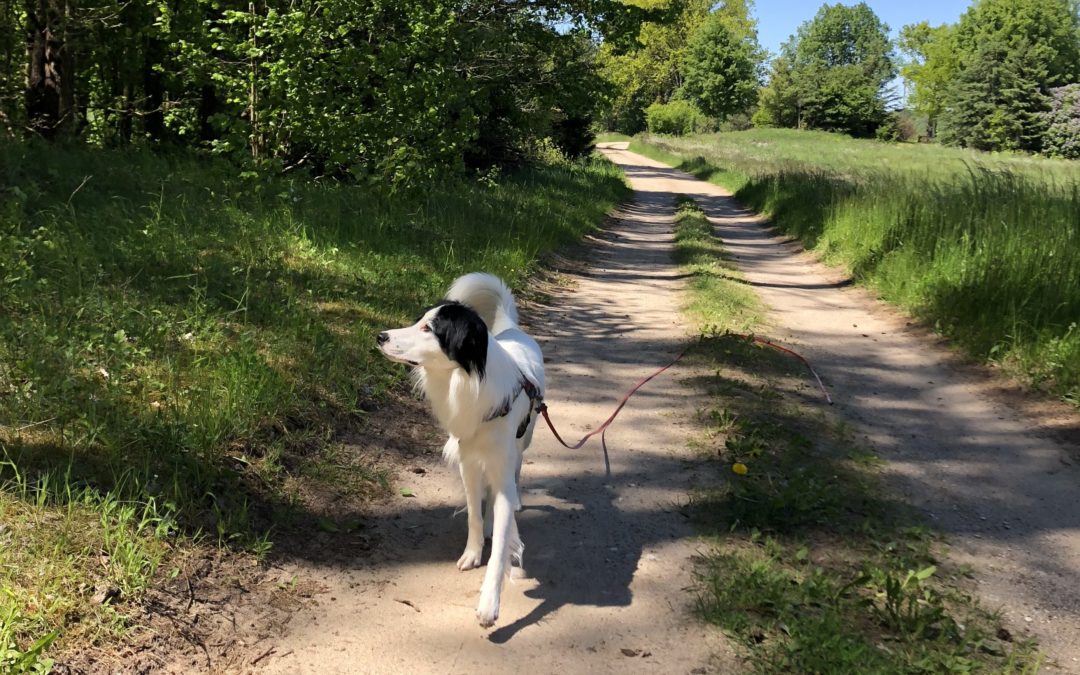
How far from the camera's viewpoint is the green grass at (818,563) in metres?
2.98

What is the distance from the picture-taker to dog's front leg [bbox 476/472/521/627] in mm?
3098

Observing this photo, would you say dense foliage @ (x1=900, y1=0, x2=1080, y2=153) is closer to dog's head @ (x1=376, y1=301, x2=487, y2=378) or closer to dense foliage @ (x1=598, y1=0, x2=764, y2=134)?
dense foliage @ (x1=598, y1=0, x2=764, y2=134)

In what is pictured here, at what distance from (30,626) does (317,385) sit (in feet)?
8.79

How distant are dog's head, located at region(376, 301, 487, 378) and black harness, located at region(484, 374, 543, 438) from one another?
22cm

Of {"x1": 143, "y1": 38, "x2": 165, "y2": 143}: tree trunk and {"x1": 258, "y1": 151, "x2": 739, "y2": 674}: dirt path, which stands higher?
{"x1": 143, "y1": 38, "x2": 165, "y2": 143}: tree trunk

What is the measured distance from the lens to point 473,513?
3609 mm

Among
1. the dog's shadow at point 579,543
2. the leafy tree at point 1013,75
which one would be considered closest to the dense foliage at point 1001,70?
the leafy tree at point 1013,75

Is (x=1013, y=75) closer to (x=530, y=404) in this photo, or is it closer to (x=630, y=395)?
(x=630, y=395)

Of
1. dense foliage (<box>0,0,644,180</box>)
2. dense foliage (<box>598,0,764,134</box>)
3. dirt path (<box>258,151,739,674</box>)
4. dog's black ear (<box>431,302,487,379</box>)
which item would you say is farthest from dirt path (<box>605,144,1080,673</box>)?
dense foliage (<box>598,0,764,134</box>)

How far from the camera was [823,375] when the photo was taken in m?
6.87

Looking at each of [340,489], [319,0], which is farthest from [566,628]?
[319,0]

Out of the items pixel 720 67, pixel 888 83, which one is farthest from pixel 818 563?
pixel 888 83

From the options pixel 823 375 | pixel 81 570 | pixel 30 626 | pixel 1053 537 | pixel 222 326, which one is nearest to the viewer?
pixel 30 626

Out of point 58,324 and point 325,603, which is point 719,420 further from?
point 58,324
